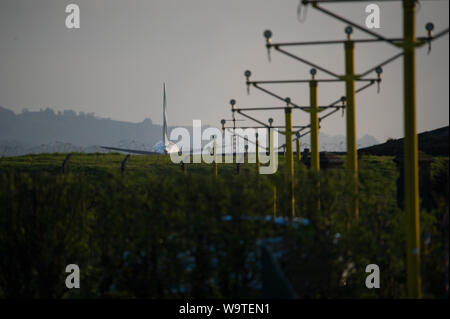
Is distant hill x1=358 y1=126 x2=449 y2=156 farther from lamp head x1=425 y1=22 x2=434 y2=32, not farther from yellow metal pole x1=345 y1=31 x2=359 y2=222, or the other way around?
lamp head x1=425 y1=22 x2=434 y2=32

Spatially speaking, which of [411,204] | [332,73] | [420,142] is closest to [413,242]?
[411,204]

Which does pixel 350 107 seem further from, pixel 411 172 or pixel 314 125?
pixel 411 172

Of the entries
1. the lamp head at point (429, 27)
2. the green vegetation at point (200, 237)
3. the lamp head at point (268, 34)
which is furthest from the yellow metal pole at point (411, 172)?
the lamp head at point (268, 34)

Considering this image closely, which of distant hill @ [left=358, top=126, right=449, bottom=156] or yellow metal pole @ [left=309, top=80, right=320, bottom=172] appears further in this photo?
distant hill @ [left=358, top=126, right=449, bottom=156]

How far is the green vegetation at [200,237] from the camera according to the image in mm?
9336

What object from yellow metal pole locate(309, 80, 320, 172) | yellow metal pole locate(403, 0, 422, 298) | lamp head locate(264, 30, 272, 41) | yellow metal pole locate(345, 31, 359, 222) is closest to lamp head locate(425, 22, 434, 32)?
yellow metal pole locate(403, 0, 422, 298)

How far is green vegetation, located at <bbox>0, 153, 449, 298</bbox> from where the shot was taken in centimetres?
934

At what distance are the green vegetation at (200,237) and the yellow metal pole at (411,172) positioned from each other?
53 centimetres

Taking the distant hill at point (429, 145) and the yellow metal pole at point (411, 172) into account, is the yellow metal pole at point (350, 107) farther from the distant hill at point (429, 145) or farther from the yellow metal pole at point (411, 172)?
the distant hill at point (429, 145)

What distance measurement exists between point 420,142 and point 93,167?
27.4m

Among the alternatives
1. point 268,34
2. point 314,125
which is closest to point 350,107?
point 268,34

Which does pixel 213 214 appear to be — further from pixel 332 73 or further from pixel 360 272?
pixel 332 73

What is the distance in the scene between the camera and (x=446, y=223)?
970 cm

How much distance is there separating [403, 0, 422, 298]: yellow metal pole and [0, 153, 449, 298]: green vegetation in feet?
1.74
